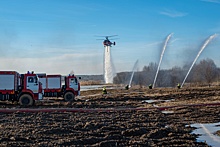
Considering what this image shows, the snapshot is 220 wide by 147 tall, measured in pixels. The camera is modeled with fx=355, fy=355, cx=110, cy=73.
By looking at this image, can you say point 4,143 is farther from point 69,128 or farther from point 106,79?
point 106,79

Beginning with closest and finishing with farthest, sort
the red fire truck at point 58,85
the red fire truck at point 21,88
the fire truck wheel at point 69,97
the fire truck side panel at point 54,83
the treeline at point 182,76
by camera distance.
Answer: the red fire truck at point 21,88
the fire truck wheel at point 69,97
the red fire truck at point 58,85
the fire truck side panel at point 54,83
the treeline at point 182,76

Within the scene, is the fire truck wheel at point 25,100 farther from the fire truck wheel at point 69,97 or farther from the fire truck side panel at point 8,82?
the fire truck wheel at point 69,97

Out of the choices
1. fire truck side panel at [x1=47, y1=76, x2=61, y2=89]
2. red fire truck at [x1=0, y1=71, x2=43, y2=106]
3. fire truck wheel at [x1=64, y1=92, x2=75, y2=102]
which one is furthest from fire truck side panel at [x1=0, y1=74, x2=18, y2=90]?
fire truck side panel at [x1=47, y1=76, x2=61, y2=89]

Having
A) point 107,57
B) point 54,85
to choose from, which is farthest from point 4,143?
point 107,57

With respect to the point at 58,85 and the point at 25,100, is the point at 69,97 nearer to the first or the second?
the point at 58,85

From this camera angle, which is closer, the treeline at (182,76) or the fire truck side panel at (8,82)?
Result: the fire truck side panel at (8,82)

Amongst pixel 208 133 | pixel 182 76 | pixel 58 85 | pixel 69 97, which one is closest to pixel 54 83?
pixel 58 85

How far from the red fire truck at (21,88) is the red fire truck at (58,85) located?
7.10 meters

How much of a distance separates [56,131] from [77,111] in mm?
9346

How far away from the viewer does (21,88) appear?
2892 cm

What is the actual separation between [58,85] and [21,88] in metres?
7.67

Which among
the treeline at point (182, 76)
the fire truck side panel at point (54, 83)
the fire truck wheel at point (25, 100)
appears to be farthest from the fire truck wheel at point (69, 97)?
the treeline at point (182, 76)

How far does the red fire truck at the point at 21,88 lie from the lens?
2816 cm

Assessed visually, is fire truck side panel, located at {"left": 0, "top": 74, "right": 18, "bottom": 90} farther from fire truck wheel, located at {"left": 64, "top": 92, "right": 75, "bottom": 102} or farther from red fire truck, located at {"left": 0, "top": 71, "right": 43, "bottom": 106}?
fire truck wheel, located at {"left": 64, "top": 92, "right": 75, "bottom": 102}
